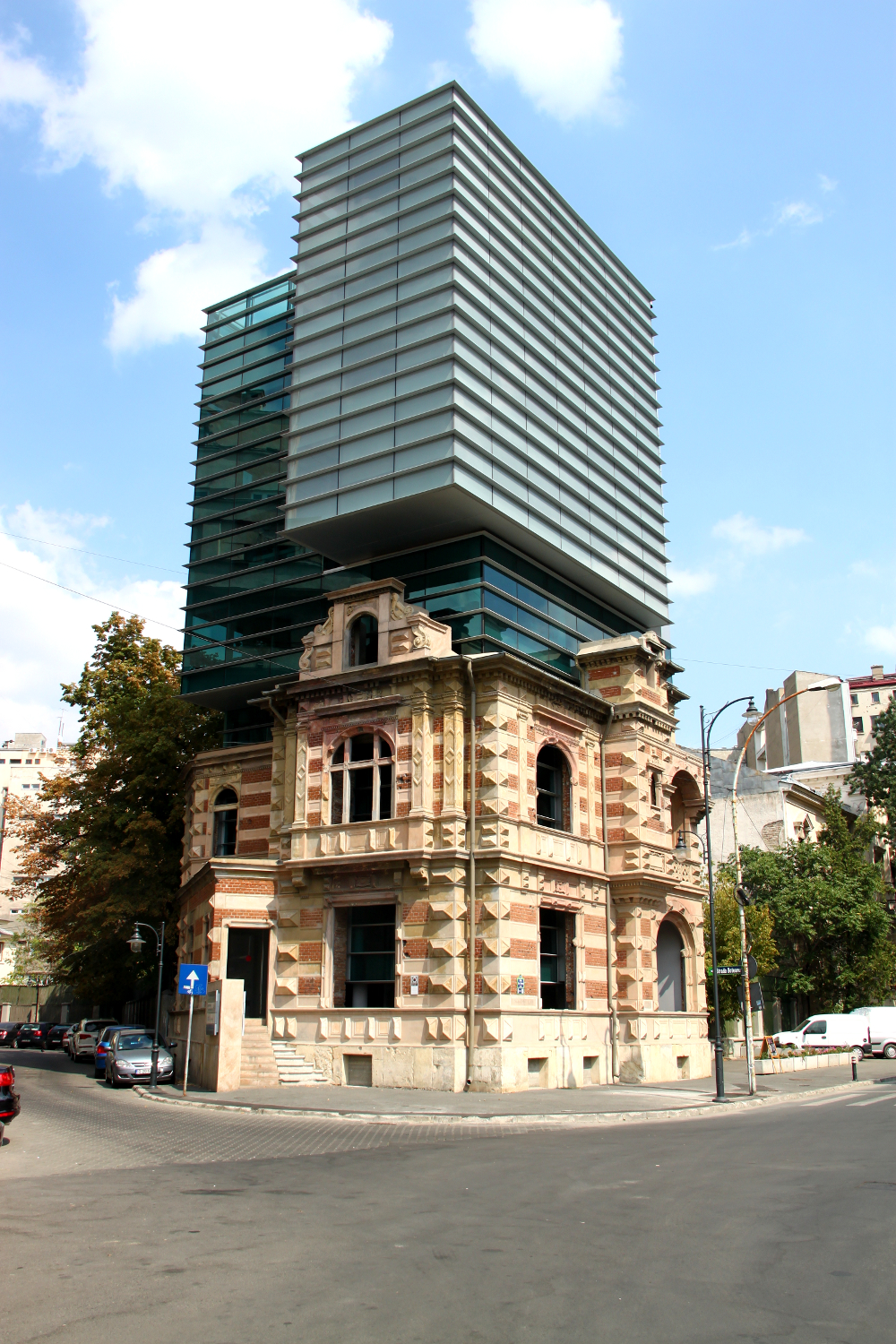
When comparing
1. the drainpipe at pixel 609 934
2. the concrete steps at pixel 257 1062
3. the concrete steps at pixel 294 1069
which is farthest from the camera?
the drainpipe at pixel 609 934

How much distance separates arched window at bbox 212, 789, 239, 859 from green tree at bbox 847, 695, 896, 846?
43.0 meters

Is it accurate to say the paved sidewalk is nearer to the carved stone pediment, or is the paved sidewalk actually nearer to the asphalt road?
the asphalt road

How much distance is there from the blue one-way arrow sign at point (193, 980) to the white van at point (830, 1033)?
30.9 metres

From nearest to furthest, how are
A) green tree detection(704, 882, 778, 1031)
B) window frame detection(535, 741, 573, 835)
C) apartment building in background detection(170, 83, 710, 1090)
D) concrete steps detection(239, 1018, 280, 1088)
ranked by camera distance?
1. concrete steps detection(239, 1018, 280, 1088)
2. apartment building in background detection(170, 83, 710, 1090)
3. window frame detection(535, 741, 573, 835)
4. green tree detection(704, 882, 778, 1031)

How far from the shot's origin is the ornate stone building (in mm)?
29266

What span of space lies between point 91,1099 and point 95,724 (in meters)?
21.6

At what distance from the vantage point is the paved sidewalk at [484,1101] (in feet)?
74.4

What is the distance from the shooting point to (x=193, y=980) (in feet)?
85.3

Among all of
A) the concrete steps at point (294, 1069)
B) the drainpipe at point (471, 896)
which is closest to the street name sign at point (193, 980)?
the concrete steps at point (294, 1069)

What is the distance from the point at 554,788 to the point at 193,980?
43.1 feet

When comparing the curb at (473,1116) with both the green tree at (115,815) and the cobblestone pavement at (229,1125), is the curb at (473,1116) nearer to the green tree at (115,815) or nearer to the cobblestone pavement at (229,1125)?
the cobblestone pavement at (229,1125)

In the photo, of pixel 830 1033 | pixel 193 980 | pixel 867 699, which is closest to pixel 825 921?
pixel 830 1033

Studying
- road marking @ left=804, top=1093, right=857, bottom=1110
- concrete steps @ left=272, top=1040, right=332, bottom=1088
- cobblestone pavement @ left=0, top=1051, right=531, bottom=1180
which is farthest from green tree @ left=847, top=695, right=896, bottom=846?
cobblestone pavement @ left=0, top=1051, right=531, bottom=1180

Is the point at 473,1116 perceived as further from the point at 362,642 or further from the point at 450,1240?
the point at 362,642
